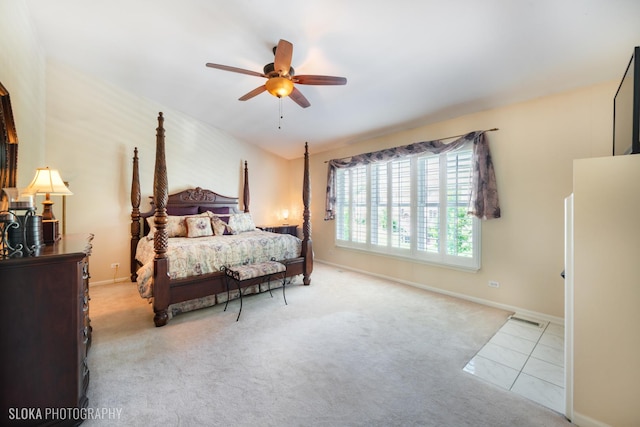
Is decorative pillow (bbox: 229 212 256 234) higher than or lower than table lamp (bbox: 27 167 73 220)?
lower

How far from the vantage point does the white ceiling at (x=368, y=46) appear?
6.75ft

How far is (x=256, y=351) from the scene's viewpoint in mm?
2305

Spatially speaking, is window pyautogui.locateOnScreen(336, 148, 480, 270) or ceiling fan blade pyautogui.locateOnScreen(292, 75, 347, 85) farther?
window pyautogui.locateOnScreen(336, 148, 480, 270)

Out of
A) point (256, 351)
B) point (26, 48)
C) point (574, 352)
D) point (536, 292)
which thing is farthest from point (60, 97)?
point (536, 292)

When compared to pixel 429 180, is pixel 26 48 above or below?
above

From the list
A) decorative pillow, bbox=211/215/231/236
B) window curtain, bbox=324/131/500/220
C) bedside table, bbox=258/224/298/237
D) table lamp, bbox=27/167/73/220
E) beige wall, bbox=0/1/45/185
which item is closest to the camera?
table lamp, bbox=27/167/73/220

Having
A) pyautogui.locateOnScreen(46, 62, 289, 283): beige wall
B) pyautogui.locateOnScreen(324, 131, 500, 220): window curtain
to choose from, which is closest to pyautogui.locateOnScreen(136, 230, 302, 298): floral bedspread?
pyautogui.locateOnScreen(46, 62, 289, 283): beige wall

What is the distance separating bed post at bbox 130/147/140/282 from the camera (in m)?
4.28

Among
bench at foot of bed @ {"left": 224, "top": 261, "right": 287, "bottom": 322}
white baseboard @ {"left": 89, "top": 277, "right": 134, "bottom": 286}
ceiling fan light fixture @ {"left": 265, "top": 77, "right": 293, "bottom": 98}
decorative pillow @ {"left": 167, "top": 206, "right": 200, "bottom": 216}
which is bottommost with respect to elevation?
white baseboard @ {"left": 89, "top": 277, "right": 134, "bottom": 286}

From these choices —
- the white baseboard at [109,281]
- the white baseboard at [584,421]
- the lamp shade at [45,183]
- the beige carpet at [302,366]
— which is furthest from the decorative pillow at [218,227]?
the white baseboard at [584,421]

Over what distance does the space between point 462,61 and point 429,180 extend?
5.67 feet

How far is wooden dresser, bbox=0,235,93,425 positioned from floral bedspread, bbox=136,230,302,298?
133 centimetres

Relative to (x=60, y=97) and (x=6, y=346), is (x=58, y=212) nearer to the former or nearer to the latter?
(x=60, y=97)

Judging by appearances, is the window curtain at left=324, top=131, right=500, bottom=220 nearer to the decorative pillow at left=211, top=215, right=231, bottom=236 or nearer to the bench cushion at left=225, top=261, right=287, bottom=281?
the bench cushion at left=225, top=261, right=287, bottom=281
